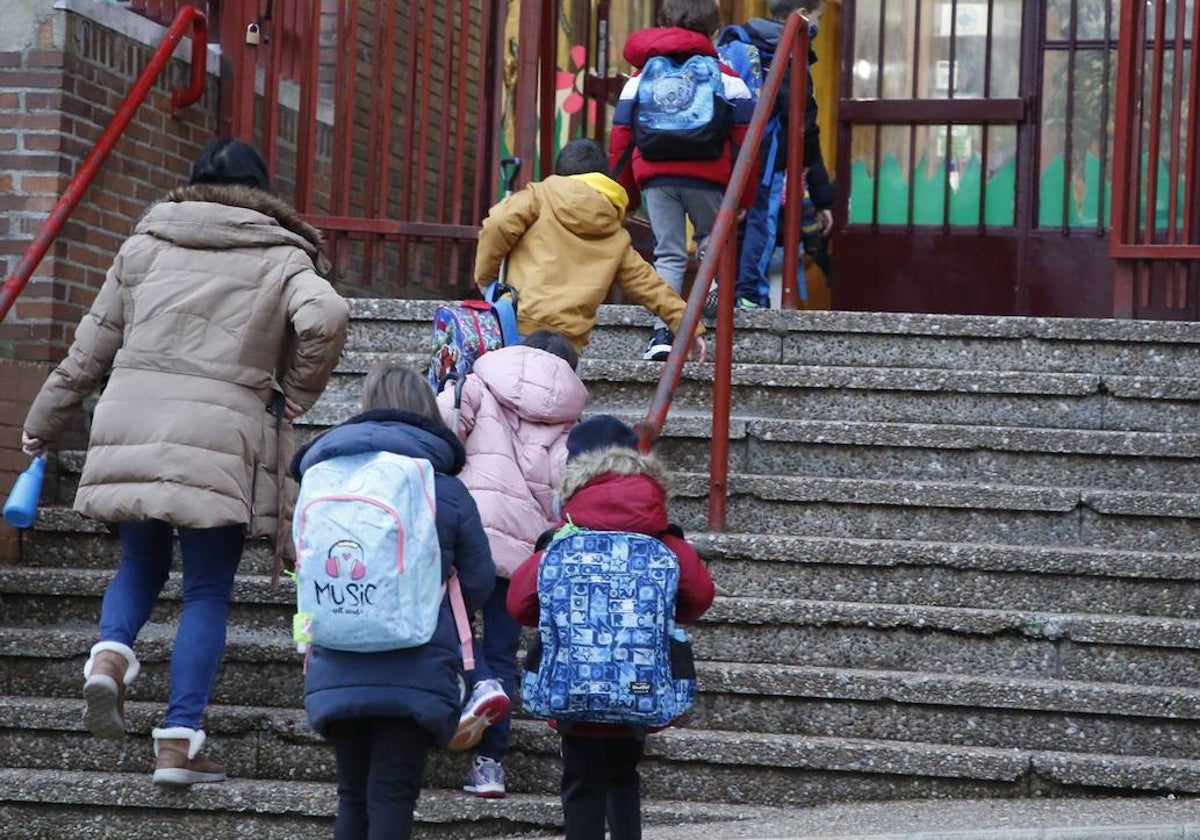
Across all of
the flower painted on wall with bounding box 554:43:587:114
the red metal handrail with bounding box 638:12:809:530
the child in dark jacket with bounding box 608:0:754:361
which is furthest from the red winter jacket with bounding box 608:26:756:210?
the flower painted on wall with bounding box 554:43:587:114

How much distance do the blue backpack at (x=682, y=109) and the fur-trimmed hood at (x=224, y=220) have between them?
251 cm

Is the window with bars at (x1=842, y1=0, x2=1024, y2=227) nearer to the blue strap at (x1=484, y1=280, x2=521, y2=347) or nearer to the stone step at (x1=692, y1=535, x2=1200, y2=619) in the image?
the stone step at (x1=692, y1=535, x2=1200, y2=619)

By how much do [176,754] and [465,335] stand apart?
4.66 feet

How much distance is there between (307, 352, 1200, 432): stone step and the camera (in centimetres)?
691

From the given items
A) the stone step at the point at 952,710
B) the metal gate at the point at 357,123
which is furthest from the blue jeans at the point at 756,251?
the stone step at the point at 952,710

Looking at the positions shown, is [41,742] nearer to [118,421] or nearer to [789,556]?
[118,421]

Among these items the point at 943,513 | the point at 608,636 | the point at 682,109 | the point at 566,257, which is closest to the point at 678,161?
the point at 682,109

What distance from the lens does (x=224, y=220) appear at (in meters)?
5.50

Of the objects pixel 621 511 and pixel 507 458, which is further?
pixel 507 458

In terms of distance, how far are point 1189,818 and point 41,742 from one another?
119 inches

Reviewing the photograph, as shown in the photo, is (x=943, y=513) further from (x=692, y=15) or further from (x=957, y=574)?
(x=692, y=15)

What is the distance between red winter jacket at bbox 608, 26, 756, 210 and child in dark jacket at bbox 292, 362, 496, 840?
3.26 meters

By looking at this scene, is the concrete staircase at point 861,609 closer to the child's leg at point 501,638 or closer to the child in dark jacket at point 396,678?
the child's leg at point 501,638

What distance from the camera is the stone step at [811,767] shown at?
211 inches
